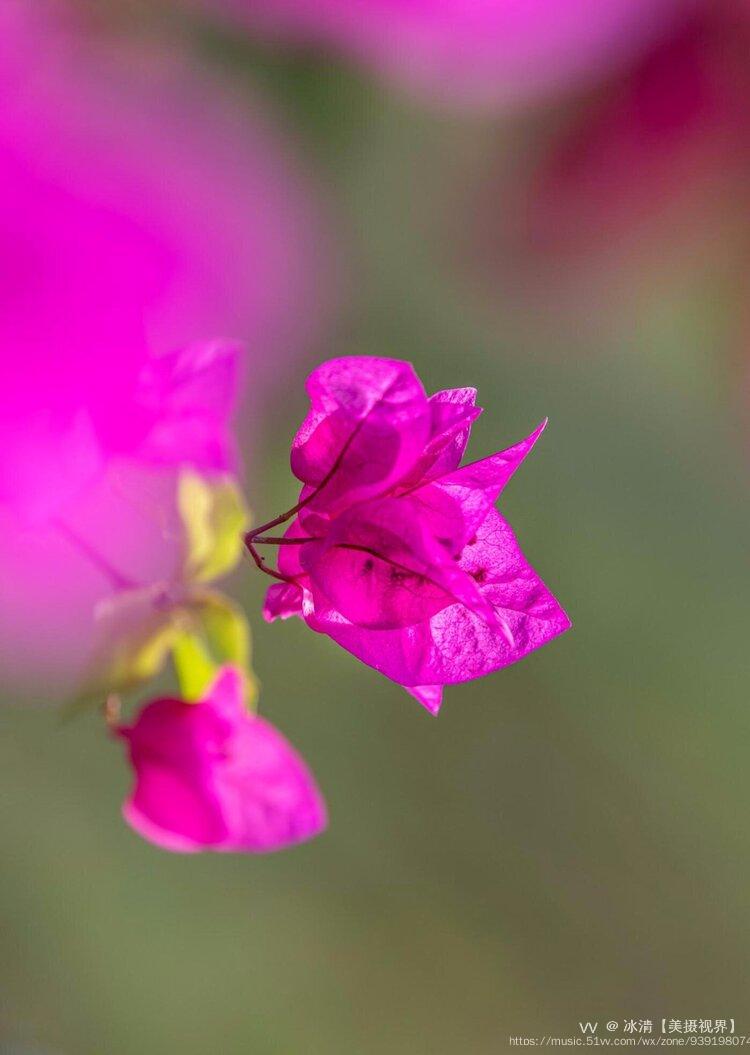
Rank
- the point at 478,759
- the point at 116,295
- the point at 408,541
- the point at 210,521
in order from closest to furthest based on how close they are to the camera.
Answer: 1. the point at 408,541
2. the point at 210,521
3. the point at 116,295
4. the point at 478,759

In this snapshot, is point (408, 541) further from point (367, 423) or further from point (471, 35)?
point (471, 35)

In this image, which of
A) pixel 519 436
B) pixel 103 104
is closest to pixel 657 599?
pixel 519 436

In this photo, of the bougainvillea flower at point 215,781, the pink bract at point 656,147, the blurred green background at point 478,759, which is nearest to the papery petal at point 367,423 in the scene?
the bougainvillea flower at point 215,781

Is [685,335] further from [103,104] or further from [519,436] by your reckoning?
[103,104]

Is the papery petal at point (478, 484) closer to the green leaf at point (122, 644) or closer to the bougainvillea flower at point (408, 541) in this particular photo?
the bougainvillea flower at point (408, 541)

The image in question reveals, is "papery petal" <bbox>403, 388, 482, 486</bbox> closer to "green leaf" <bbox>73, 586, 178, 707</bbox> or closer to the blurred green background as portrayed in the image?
"green leaf" <bbox>73, 586, 178, 707</bbox>

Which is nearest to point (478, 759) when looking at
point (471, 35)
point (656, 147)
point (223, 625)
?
point (656, 147)

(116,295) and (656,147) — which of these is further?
(656,147)

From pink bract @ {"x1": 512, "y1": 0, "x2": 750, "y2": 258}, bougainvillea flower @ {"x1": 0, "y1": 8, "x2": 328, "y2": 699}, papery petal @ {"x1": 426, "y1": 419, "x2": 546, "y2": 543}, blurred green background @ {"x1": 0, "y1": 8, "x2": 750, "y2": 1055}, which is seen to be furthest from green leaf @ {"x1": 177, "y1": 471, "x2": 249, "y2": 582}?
pink bract @ {"x1": 512, "y1": 0, "x2": 750, "y2": 258}
